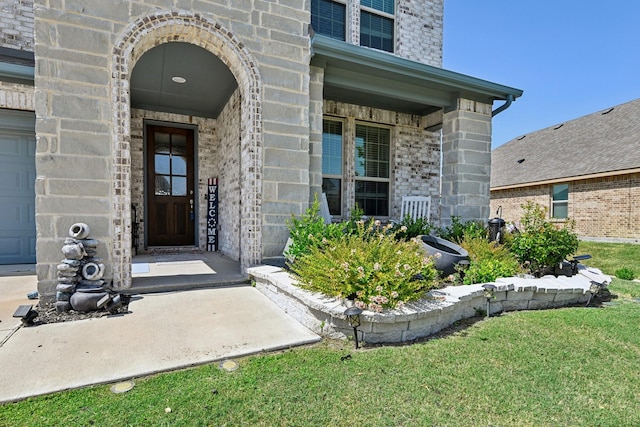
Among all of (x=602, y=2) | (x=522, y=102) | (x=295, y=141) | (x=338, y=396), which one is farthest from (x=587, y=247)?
(x=338, y=396)

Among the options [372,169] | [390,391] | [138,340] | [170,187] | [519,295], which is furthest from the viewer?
[372,169]

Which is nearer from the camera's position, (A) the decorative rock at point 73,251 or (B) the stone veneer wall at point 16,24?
(A) the decorative rock at point 73,251

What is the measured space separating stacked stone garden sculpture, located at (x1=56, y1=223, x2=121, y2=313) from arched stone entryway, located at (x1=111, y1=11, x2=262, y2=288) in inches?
11.1

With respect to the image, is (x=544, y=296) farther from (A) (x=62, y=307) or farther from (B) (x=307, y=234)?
(A) (x=62, y=307)

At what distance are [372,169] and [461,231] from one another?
2.48 meters

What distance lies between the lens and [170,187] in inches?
271

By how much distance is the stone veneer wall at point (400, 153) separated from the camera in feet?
22.2

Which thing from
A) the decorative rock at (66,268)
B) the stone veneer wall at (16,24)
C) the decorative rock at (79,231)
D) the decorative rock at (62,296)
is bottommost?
the decorative rock at (62,296)

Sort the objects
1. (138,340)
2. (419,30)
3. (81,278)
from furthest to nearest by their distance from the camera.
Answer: (419,30) < (81,278) < (138,340)

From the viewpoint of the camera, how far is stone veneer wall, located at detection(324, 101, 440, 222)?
677 cm

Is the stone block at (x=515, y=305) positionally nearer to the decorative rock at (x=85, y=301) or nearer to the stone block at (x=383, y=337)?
the stone block at (x=383, y=337)

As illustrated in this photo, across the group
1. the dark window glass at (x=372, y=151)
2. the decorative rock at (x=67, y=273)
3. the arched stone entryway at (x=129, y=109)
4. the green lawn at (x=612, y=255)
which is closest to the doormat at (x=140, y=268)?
the arched stone entryway at (x=129, y=109)

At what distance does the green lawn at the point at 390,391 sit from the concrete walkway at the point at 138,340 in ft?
0.46

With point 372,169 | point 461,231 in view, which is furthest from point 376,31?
point 461,231
